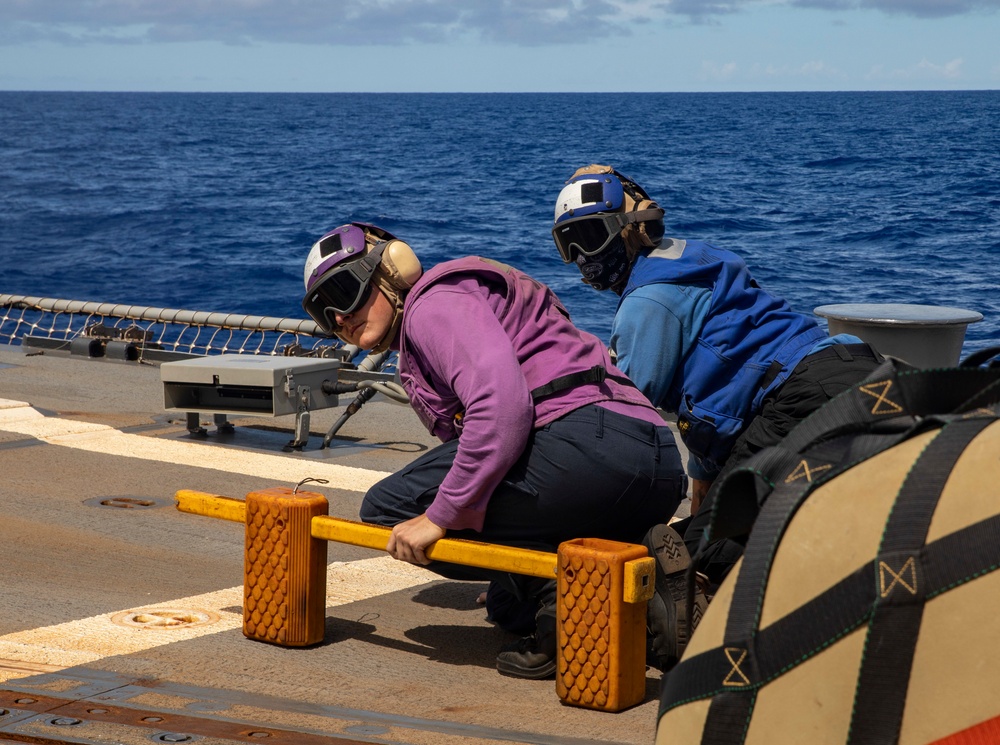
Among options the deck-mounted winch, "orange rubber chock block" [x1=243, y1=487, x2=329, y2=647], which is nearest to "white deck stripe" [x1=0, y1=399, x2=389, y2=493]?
the deck-mounted winch

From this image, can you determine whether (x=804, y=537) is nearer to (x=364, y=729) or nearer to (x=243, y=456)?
(x=364, y=729)

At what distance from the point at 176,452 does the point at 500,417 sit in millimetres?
4494

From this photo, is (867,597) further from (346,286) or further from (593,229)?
(593,229)

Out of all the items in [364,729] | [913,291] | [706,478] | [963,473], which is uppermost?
[963,473]

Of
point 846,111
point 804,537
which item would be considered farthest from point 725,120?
point 804,537

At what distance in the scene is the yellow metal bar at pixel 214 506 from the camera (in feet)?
15.3

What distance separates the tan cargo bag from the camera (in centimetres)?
165

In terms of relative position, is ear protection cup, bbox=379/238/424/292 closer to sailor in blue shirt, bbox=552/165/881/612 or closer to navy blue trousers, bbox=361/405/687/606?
navy blue trousers, bbox=361/405/687/606

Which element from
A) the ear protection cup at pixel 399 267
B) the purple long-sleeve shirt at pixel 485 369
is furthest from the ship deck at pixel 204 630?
the ear protection cup at pixel 399 267

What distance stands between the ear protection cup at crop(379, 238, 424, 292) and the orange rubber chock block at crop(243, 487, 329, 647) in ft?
2.62

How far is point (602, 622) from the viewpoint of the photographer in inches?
154

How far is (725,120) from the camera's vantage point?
12044cm

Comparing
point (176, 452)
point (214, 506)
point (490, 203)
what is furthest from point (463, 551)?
point (490, 203)

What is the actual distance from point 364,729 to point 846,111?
14397 centimetres
